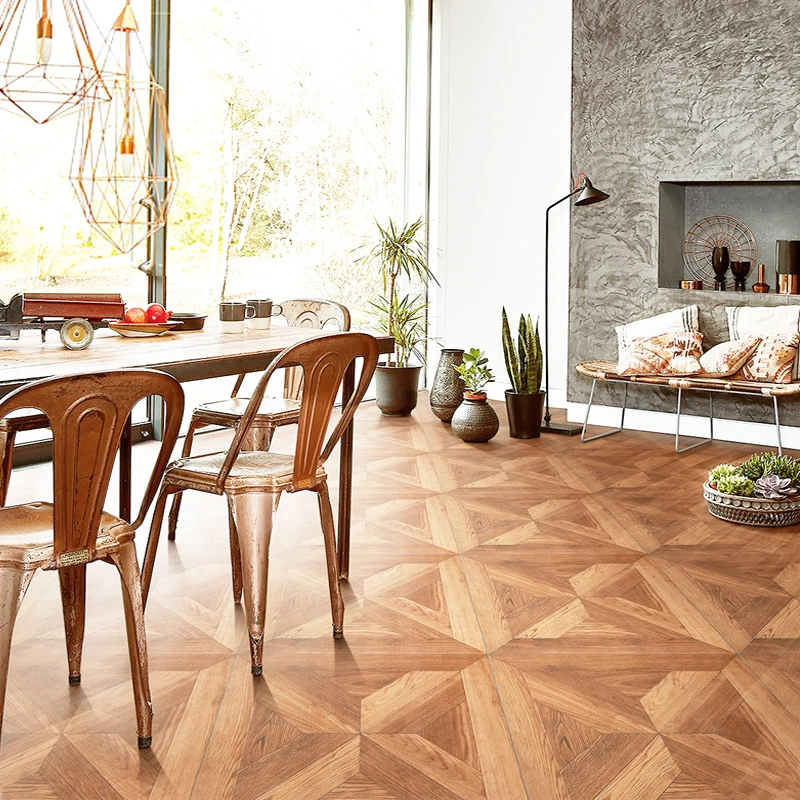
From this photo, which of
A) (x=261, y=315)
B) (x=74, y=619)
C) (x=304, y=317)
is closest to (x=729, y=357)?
(x=304, y=317)

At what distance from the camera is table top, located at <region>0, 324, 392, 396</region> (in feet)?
7.45

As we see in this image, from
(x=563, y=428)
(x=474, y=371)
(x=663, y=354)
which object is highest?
(x=663, y=354)

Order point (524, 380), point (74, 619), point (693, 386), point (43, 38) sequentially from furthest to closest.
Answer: point (524, 380), point (693, 386), point (74, 619), point (43, 38)

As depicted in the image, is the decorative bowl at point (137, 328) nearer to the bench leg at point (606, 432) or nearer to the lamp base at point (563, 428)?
the bench leg at point (606, 432)

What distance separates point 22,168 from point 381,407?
276cm

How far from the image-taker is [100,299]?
9.56 ft

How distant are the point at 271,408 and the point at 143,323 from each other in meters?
0.53

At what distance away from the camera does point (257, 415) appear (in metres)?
3.18

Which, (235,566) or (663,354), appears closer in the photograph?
(235,566)

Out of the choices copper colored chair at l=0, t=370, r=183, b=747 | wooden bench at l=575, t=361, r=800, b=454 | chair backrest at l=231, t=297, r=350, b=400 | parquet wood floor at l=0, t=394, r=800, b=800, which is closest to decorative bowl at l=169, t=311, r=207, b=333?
chair backrest at l=231, t=297, r=350, b=400

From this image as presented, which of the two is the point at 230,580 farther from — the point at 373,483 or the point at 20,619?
the point at 373,483

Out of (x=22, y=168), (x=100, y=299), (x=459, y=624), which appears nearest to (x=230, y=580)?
(x=459, y=624)

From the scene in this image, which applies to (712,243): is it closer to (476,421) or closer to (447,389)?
(447,389)

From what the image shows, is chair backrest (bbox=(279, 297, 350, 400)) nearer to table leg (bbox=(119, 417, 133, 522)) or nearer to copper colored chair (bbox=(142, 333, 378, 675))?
table leg (bbox=(119, 417, 133, 522))
